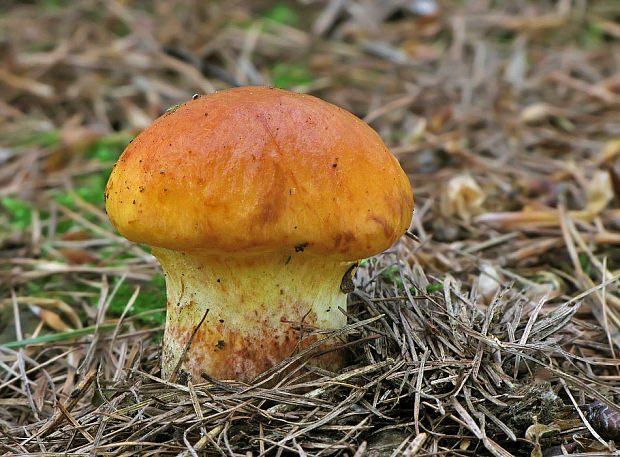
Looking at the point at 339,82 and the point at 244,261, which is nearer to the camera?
the point at 244,261

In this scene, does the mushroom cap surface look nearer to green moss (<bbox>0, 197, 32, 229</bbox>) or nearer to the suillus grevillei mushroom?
the suillus grevillei mushroom

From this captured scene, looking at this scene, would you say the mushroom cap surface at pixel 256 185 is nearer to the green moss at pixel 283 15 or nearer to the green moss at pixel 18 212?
the green moss at pixel 18 212

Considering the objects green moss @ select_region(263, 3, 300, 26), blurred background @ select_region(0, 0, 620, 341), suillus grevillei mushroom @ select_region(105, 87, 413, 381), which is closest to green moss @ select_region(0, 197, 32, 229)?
blurred background @ select_region(0, 0, 620, 341)

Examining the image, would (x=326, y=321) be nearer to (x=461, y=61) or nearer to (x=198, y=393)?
(x=198, y=393)

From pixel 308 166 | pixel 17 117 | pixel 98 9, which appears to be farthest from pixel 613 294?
pixel 98 9

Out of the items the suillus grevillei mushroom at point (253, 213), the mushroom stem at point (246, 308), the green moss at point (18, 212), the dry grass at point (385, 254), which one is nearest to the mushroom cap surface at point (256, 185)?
the suillus grevillei mushroom at point (253, 213)
